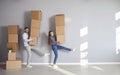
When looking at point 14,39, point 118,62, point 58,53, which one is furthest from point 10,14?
point 118,62

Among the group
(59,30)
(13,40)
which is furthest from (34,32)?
(59,30)

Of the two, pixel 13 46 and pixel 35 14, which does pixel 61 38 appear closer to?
pixel 35 14

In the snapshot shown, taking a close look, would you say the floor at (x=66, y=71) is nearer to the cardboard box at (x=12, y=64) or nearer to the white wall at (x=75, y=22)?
the cardboard box at (x=12, y=64)

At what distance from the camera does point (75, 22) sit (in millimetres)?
8586

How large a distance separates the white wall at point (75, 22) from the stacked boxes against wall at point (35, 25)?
0.38 m

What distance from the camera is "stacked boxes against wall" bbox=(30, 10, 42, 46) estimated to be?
8.11m

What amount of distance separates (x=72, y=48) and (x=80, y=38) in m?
0.49

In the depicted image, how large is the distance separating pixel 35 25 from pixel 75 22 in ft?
5.14

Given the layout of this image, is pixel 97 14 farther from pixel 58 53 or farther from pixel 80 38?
pixel 58 53

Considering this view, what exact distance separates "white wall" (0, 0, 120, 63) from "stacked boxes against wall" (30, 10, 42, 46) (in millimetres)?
385

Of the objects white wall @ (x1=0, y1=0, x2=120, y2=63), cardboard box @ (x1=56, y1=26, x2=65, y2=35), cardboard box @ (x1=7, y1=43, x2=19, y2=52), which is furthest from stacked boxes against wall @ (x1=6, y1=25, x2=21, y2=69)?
cardboard box @ (x1=56, y1=26, x2=65, y2=35)

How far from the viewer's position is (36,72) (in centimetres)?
704

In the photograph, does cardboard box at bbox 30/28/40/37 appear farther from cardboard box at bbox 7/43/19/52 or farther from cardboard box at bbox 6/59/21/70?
cardboard box at bbox 6/59/21/70

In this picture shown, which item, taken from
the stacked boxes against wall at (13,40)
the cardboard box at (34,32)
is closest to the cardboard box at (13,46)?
the stacked boxes against wall at (13,40)
